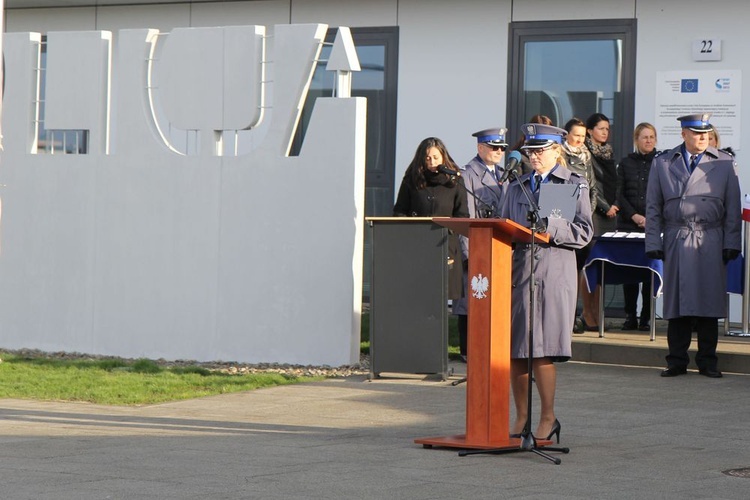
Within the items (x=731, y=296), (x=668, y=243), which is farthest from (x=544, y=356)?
(x=731, y=296)

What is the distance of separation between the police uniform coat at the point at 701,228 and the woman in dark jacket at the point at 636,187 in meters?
1.91

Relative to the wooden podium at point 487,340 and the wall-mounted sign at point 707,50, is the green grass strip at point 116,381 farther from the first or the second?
the wall-mounted sign at point 707,50

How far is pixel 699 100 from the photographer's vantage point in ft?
51.5

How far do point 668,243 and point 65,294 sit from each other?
19.8ft

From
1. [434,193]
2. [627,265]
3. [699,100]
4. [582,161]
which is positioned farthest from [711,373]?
[699,100]

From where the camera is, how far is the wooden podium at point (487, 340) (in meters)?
8.24

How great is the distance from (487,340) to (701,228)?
4.40 meters

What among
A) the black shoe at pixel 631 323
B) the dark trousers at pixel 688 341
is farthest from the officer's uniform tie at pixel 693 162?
the black shoe at pixel 631 323

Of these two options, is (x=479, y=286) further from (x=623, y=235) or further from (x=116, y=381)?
(x=623, y=235)

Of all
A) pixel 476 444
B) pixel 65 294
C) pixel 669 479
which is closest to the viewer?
pixel 669 479

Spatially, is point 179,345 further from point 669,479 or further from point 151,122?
point 669,479

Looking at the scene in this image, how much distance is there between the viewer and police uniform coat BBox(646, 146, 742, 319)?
1197cm

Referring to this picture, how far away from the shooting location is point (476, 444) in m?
8.27

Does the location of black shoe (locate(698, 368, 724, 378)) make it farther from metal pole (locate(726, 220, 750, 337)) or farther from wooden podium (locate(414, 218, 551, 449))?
wooden podium (locate(414, 218, 551, 449))
